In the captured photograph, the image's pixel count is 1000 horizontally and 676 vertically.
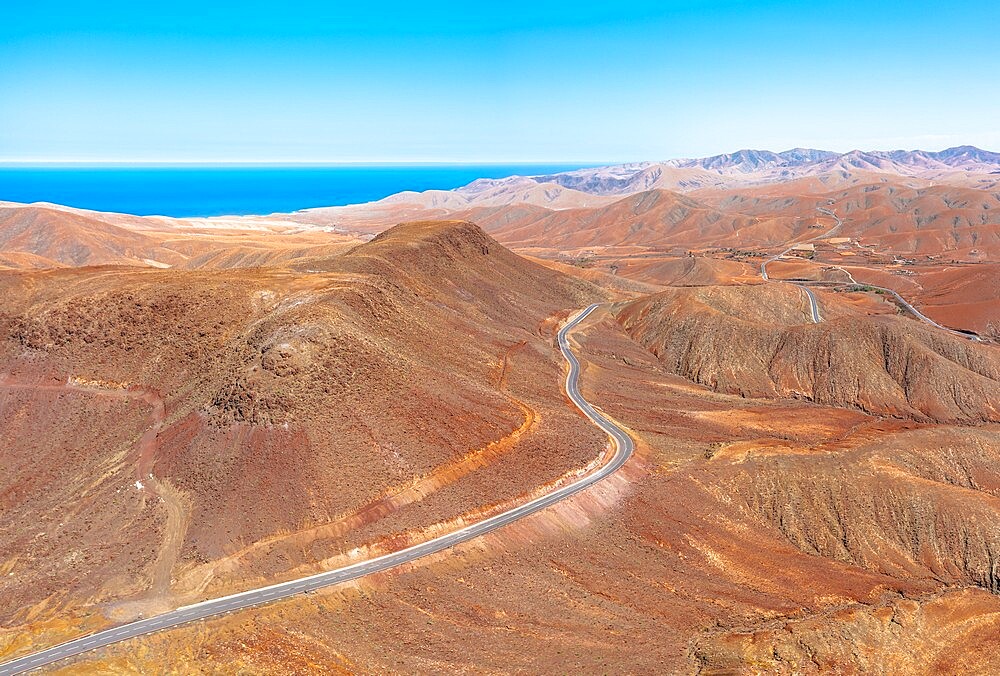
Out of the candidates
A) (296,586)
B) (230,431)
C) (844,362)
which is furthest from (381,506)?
(844,362)

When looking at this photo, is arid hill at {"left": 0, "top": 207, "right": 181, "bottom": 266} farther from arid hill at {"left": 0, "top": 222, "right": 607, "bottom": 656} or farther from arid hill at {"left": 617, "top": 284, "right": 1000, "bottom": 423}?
arid hill at {"left": 617, "top": 284, "right": 1000, "bottom": 423}

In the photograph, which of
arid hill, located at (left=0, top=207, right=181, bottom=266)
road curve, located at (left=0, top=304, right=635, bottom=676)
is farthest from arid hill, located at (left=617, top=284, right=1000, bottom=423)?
arid hill, located at (left=0, top=207, right=181, bottom=266)

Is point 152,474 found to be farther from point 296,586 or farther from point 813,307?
point 813,307

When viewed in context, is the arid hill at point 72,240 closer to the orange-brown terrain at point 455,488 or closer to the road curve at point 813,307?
the orange-brown terrain at point 455,488

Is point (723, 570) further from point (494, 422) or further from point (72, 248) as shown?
point (72, 248)

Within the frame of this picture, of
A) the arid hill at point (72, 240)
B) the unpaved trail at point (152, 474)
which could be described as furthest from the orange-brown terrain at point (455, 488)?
the arid hill at point (72, 240)

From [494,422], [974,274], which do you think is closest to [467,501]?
[494,422]
